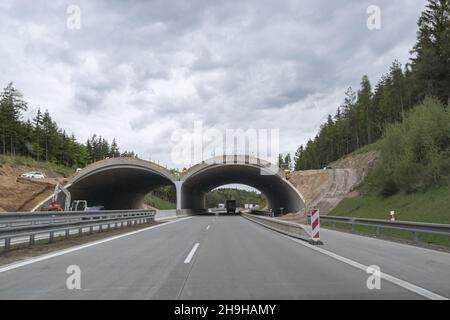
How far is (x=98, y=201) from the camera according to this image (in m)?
63.8

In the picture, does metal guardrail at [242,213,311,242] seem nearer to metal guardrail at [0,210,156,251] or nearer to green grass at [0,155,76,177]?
metal guardrail at [0,210,156,251]

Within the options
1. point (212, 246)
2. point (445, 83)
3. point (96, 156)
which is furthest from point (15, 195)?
point (96, 156)

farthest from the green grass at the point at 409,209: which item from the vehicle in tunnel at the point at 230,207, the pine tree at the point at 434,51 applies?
the vehicle in tunnel at the point at 230,207

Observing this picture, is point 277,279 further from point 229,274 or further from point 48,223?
point 48,223

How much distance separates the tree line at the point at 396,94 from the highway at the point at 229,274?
25870mm

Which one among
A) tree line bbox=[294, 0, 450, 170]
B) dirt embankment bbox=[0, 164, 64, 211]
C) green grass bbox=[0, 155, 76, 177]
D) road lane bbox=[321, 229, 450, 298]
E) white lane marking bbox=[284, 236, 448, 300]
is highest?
tree line bbox=[294, 0, 450, 170]

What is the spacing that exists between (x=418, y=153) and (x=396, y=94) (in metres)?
41.3

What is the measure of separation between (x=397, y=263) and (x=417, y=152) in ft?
70.7

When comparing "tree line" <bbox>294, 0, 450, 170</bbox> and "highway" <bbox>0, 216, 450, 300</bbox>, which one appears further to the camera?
"tree line" <bbox>294, 0, 450, 170</bbox>

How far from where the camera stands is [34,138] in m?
91.6

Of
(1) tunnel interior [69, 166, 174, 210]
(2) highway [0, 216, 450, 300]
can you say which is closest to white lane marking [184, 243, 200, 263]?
(2) highway [0, 216, 450, 300]

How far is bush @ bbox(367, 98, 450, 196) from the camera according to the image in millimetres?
26266

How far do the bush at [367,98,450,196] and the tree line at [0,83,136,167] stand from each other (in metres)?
72.8

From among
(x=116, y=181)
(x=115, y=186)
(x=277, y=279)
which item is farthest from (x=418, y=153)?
(x=115, y=186)
